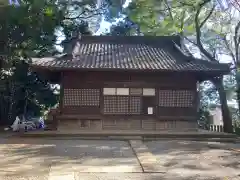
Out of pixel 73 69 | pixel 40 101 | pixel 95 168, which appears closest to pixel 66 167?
pixel 95 168

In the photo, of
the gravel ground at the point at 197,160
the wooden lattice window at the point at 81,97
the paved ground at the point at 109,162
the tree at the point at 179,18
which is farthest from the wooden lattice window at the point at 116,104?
the paved ground at the point at 109,162

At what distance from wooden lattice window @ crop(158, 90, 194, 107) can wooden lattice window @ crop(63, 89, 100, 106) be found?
11.8ft

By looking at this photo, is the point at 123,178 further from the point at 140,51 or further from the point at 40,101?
the point at 40,101

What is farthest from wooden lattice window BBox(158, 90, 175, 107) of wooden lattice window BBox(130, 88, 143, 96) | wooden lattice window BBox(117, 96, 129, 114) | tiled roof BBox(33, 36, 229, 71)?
wooden lattice window BBox(117, 96, 129, 114)

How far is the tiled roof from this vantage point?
16703mm

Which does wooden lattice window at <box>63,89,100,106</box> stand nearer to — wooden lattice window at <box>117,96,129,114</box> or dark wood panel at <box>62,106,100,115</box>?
dark wood panel at <box>62,106,100,115</box>

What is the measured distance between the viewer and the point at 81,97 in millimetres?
17203

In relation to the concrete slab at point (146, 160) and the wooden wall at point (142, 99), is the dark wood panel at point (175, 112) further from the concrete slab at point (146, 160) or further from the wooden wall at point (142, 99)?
the concrete slab at point (146, 160)

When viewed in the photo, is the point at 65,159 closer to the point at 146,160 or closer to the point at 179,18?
the point at 146,160

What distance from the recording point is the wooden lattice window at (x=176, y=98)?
17516 millimetres

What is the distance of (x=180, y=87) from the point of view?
1759 centimetres

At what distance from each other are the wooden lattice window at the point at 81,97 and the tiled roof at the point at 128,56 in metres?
1.49

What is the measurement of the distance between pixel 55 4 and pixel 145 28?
755cm

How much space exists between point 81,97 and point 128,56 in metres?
4.02
